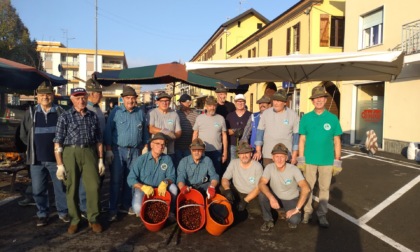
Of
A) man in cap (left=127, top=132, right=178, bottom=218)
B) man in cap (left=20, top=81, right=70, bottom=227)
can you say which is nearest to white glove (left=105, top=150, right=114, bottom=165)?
man in cap (left=127, top=132, right=178, bottom=218)

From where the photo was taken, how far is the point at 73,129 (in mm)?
4383

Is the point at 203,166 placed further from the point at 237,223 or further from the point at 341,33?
the point at 341,33

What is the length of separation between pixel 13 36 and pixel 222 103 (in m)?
32.4

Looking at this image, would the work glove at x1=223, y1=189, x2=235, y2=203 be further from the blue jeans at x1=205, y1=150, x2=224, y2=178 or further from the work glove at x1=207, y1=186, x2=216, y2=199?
the blue jeans at x1=205, y1=150, x2=224, y2=178

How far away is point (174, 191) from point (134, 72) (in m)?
3.67

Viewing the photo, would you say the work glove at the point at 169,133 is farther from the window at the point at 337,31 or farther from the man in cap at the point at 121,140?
the window at the point at 337,31

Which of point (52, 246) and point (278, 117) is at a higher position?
point (278, 117)

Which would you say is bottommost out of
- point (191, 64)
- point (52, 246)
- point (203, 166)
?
point (52, 246)

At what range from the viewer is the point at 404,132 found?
42.1 ft

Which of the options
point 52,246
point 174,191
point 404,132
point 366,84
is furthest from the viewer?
point 366,84

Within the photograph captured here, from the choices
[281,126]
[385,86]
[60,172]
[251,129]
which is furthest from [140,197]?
[385,86]

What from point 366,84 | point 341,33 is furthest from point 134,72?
point 341,33

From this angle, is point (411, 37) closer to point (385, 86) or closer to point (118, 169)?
point (385, 86)

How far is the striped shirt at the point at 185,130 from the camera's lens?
5.98 metres
